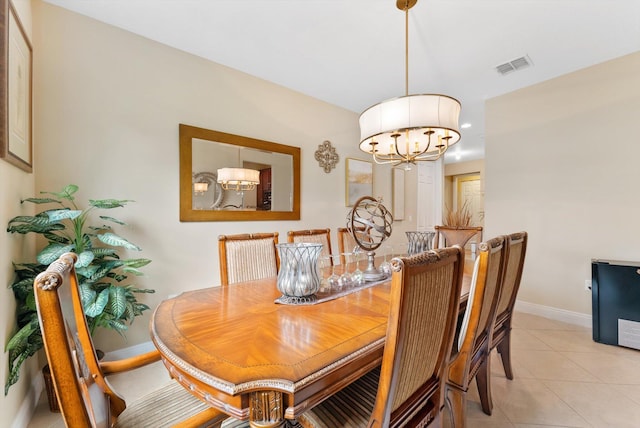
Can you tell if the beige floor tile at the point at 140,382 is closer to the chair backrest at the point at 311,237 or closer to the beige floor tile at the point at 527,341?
the chair backrest at the point at 311,237

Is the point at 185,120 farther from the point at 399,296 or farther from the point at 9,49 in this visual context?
the point at 399,296

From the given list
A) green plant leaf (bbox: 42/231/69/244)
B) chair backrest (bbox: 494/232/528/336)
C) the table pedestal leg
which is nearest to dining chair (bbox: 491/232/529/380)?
chair backrest (bbox: 494/232/528/336)

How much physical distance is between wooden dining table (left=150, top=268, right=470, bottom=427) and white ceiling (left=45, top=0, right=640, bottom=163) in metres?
2.12

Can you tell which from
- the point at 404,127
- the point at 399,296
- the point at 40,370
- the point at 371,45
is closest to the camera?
the point at 399,296

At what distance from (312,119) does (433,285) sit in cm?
313

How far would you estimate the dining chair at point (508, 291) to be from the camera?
1.55 meters

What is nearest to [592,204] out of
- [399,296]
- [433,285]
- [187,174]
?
[433,285]

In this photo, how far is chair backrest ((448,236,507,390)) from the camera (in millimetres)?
1223

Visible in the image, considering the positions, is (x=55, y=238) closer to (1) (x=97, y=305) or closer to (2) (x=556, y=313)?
(1) (x=97, y=305)

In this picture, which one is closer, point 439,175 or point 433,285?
point 433,285

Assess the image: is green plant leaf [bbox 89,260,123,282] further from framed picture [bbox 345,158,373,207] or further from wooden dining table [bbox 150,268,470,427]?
framed picture [bbox 345,158,373,207]

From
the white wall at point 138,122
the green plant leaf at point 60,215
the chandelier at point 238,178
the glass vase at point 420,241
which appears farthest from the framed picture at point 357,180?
the green plant leaf at point 60,215

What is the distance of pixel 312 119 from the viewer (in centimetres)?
357

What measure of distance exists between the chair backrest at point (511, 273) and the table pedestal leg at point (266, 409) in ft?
4.44
